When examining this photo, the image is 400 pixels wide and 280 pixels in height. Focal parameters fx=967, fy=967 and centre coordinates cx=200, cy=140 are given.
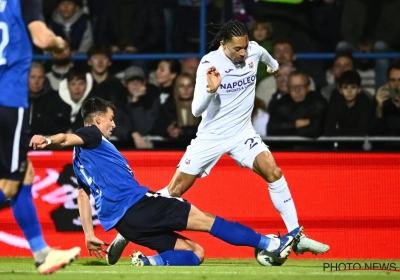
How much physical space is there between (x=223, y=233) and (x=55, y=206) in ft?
10.0

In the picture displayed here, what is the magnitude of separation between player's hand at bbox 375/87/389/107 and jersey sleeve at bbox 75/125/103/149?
14.8 feet

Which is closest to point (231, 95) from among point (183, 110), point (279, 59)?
point (183, 110)

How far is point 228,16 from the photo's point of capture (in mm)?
12602

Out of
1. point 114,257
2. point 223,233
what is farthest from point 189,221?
point 114,257

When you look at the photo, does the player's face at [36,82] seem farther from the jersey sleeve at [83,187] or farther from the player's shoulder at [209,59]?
the jersey sleeve at [83,187]

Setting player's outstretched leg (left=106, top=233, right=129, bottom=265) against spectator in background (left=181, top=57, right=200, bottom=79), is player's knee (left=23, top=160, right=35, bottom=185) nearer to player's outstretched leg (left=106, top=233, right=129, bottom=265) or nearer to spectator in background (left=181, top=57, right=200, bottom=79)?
player's outstretched leg (left=106, top=233, right=129, bottom=265)

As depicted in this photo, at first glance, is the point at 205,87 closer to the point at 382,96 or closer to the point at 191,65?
the point at 382,96

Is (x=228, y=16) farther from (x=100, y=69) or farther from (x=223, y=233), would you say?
(x=223, y=233)

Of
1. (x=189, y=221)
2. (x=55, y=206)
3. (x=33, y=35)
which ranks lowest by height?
(x=55, y=206)

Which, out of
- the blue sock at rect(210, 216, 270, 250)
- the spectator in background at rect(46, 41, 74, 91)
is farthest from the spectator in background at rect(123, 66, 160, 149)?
the blue sock at rect(210, 216, 270, 250)

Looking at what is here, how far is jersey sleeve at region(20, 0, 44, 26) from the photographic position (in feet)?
20.6

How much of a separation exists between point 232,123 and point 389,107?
2783 mm

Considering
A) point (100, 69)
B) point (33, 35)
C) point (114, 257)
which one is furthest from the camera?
point (100, 69)

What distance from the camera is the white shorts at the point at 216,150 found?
30.4 ft
